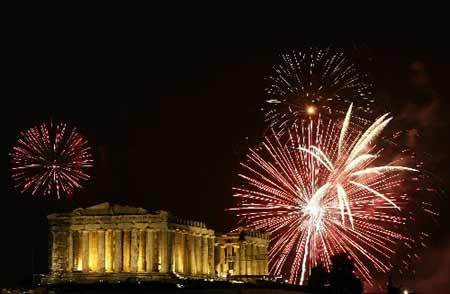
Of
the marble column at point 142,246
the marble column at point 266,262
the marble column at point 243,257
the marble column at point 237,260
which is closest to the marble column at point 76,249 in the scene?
the marble column at point 142,246

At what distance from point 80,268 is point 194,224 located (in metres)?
13.8

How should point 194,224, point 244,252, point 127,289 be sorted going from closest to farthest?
point 127,289 → point 194,224 → point 244,252

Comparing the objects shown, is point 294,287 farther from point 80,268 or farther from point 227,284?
point 80,268

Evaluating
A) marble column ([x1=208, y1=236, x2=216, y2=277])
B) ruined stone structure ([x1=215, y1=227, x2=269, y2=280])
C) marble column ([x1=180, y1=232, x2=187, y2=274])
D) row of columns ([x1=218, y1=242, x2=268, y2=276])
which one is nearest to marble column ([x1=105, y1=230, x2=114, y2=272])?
marble column ([x1=180, y1=232, x2=187, y2=274])

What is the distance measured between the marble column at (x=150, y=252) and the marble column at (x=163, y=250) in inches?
32.7

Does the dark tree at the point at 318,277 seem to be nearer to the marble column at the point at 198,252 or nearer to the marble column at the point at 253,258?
the marble column at the point at 198,252

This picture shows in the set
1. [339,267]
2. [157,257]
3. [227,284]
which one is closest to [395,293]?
[339,267]

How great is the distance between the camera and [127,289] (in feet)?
302

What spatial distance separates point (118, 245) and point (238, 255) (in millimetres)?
20827

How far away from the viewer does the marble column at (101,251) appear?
102 meters

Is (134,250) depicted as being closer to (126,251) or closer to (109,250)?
(126,251)

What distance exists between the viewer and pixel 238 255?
388ft

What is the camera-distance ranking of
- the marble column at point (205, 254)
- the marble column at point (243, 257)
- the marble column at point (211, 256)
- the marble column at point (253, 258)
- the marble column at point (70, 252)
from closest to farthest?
1. the marble column at point (70, 252)
2. the marble column at point (205, 254)
3. the marble column at point (211, 256)
4. the marble column at point (243, 257)
5. the marble column at point (253, 258)

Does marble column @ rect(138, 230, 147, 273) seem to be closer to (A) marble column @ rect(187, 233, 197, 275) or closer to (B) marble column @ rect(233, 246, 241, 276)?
(A) marble column @ rect(187, 233, 197, 275)
